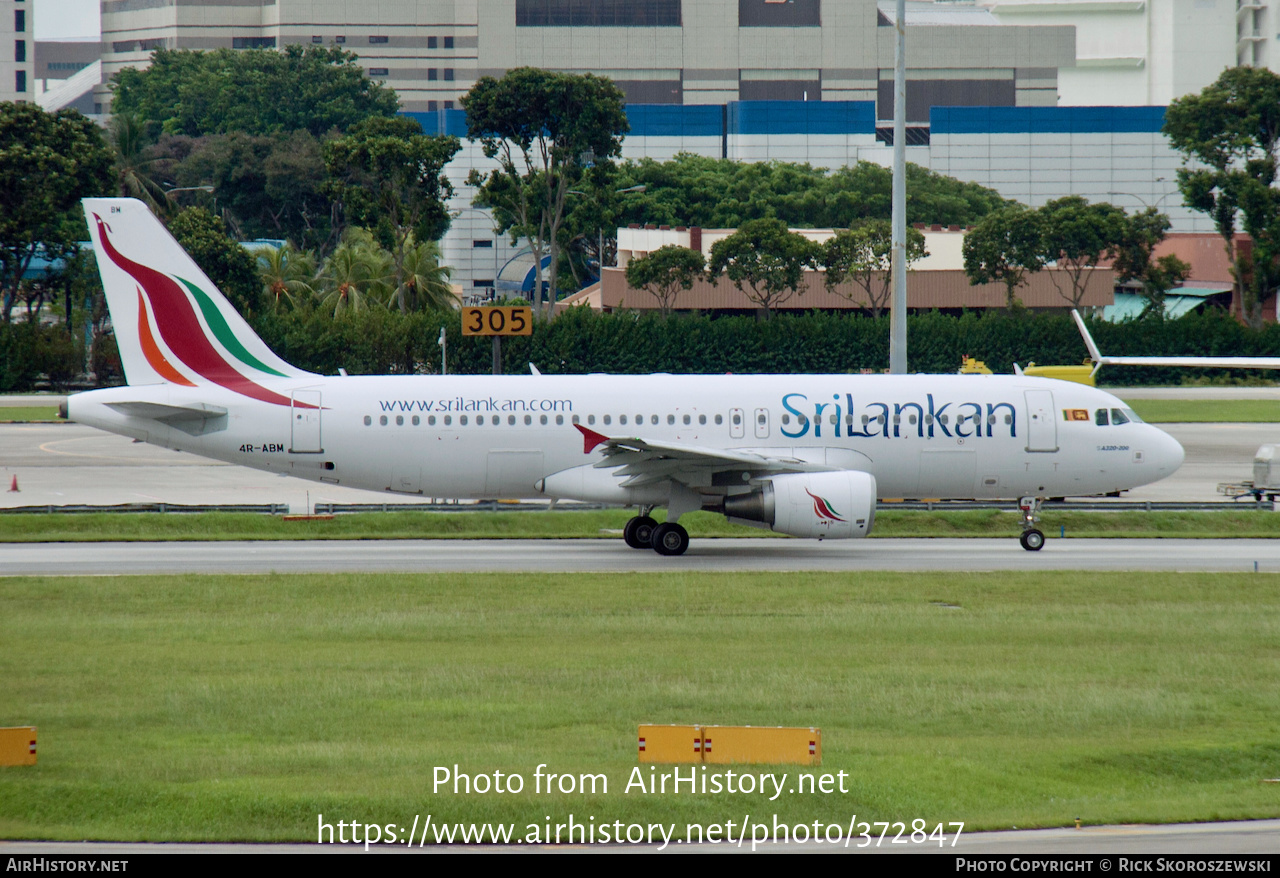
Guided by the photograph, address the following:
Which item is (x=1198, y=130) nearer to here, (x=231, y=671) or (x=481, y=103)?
(x=481, y=103)

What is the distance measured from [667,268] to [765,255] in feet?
19.0

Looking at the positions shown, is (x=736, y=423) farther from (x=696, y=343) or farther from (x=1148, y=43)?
(x=1148, y=43)

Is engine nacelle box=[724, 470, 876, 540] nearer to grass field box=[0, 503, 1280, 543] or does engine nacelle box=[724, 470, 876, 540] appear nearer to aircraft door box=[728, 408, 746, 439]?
aircraft door box=[728, 408, 746, 439]

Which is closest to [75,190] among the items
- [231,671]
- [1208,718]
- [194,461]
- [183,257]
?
[194,461]

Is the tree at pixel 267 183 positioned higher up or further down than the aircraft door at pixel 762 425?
higher up

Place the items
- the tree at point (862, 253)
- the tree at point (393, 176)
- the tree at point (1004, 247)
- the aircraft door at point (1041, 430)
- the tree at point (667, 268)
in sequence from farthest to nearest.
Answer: the tree at point (1004, 247) < the tree at point (667, 268) < the tree at point (862, 253) < the tree at point (393, 176) < the aircraft door at point (1041, 430)

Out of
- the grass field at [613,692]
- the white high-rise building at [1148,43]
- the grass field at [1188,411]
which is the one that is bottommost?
the grass field at [613,692]

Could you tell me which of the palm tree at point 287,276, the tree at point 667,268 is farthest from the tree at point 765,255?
the palm tree at point 287,276

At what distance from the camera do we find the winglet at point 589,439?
29625mm

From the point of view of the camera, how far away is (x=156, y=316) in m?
31.8

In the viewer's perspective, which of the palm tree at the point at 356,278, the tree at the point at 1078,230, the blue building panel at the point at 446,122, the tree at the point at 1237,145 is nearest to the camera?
the tree at the point at 1237,145

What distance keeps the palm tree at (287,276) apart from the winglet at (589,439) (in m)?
59.7

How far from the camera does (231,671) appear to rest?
19.2 meters

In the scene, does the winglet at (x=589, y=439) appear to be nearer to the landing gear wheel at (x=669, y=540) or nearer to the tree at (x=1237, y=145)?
the landing gear wheel at (x=669, y=540)
